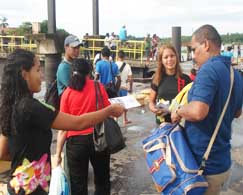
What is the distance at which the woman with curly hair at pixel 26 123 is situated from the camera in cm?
223

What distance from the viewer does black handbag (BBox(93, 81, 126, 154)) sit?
3510 millimetres

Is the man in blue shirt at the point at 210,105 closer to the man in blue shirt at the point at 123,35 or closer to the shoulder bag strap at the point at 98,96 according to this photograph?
the shoulder bag strap at the point at 98,96

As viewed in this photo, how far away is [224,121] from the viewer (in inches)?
98.5

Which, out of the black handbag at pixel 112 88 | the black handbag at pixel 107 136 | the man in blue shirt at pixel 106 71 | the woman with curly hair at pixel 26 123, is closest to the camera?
the woman with curly hair at pixel 26 123

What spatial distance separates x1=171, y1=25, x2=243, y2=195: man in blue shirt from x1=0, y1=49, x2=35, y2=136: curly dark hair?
3.36 ft

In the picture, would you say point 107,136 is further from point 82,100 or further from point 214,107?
point 214,107

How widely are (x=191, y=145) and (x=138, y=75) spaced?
16578 millimetres

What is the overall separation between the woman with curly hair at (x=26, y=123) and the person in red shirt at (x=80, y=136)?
116cm

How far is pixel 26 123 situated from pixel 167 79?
7.27 ft

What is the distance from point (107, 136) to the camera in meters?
3.52

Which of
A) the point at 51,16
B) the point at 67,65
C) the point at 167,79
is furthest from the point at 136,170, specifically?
the point at 51,16

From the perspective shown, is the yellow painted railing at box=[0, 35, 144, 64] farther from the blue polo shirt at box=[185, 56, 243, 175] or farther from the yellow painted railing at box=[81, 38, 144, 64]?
the blue polo shirt at box=[185, 56, 243, 175]

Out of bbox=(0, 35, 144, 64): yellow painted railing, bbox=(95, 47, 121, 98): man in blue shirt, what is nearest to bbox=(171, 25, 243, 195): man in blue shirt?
bbox=(95, 47, 121, 98): man in blue shirt

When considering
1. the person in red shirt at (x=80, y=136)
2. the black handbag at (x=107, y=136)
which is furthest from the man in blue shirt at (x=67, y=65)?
the black handbag at (x=107, y=136)
